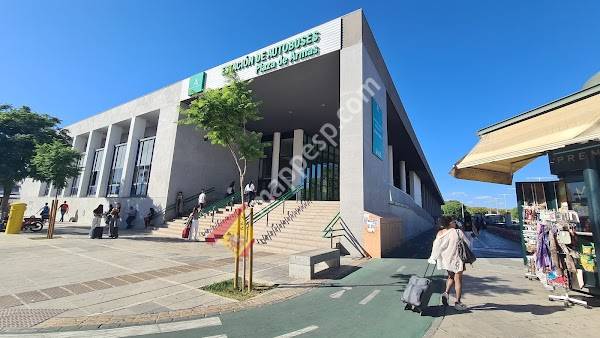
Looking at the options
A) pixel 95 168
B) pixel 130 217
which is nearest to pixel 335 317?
pixel 130 217

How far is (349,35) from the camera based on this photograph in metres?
12.7

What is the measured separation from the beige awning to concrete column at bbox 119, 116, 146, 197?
2178 cm

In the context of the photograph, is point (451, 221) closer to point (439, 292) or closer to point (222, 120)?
point (439, 292)

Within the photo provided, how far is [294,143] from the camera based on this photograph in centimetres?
2414

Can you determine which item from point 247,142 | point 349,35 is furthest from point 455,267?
point 349,35

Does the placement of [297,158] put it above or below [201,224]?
above

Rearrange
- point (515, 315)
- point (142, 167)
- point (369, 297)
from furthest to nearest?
point (142, 167), point (369, 297), point (515, 315)

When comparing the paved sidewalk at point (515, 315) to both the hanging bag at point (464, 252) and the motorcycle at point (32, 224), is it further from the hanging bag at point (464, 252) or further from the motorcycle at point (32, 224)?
the motorcycle at point (32, 224)

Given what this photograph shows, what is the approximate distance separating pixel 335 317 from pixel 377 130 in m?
10.9

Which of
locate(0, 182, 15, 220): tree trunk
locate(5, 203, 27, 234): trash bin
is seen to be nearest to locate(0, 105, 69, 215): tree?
locate(0, 182, 15, 220): tree trunk

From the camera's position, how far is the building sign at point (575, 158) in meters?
5.18

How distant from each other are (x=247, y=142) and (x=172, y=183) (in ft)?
43.3

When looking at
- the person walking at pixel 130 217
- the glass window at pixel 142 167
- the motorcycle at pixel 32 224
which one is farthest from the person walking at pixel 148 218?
the motorcycle at pixel 32 224

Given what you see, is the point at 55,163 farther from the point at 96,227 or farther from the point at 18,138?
the point at 18,138
